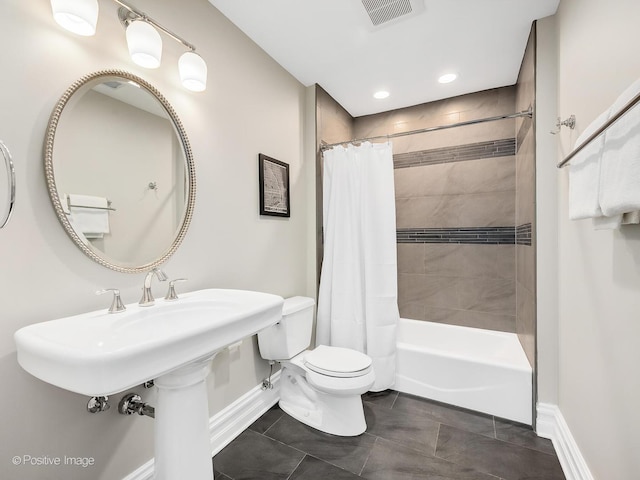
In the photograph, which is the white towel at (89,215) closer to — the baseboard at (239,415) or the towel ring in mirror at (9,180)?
the towel ring in mirror at (9,180)

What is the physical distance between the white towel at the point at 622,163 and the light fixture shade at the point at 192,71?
1594 millimetres

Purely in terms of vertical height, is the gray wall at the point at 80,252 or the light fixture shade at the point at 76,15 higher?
the light fixture shade at the point at 76,15

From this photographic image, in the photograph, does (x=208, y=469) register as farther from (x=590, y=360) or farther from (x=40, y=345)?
(x=590, y=360)

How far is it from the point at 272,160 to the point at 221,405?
1.57m

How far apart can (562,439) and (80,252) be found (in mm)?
2424

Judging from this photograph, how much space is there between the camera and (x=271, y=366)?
6.59 feet

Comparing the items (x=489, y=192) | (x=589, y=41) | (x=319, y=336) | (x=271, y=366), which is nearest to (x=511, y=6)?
(x=589, y=41)

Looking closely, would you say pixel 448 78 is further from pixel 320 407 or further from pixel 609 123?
pixel 320 407

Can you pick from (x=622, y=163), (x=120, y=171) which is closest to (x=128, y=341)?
(x=120, y=171)

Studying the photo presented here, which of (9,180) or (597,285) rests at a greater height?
(9,180)

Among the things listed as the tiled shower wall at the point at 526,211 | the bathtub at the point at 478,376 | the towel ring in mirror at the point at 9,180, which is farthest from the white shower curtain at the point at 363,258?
the towel ring in mirror at the point at 9,180

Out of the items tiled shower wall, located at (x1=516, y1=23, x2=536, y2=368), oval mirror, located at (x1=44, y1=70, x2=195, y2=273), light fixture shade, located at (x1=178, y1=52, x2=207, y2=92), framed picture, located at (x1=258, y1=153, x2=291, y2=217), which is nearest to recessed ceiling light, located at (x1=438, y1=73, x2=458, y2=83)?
tiled shower wall, located at (x1=516, y1=23, x2=536, y2=368)

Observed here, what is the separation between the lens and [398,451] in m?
1.58

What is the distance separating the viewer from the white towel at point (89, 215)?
1082mm
